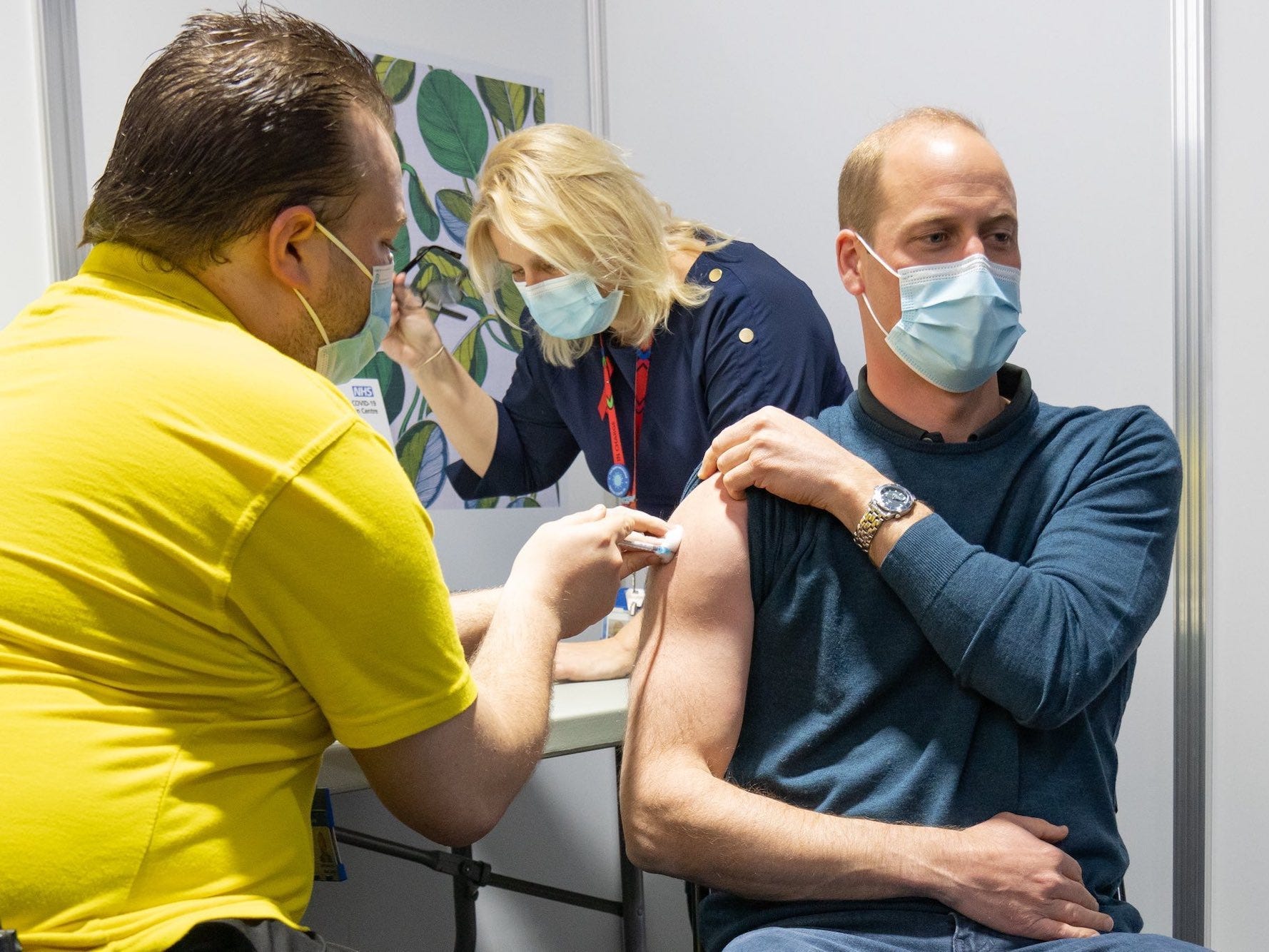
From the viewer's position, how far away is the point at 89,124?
7.30ft

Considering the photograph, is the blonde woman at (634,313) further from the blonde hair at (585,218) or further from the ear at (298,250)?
the ear at (298,250)

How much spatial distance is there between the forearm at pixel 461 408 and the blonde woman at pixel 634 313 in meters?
0.25

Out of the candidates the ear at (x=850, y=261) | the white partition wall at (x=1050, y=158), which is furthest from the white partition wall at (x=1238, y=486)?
the ear at (x=850, y=261)

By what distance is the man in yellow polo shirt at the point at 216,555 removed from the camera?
33.9 inches

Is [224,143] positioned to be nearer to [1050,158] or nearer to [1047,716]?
[1047,716]

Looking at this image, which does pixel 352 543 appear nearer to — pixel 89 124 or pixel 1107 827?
pixel 1107 827

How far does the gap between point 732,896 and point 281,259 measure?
33.5 inches

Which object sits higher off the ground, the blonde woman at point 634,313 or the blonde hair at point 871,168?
the blonde hair at point 871,168

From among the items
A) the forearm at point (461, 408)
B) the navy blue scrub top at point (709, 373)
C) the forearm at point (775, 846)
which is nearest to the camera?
the forearm at point (775, 846)

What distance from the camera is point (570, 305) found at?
217cm

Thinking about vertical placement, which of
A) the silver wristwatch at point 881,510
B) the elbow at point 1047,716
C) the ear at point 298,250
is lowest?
the elbow at point 1047,716

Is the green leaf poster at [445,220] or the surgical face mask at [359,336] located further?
the green leaf poster at [445,220]

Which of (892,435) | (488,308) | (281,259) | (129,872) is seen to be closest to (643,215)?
(488,308)

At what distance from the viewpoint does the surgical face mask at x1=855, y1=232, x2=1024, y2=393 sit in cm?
147
